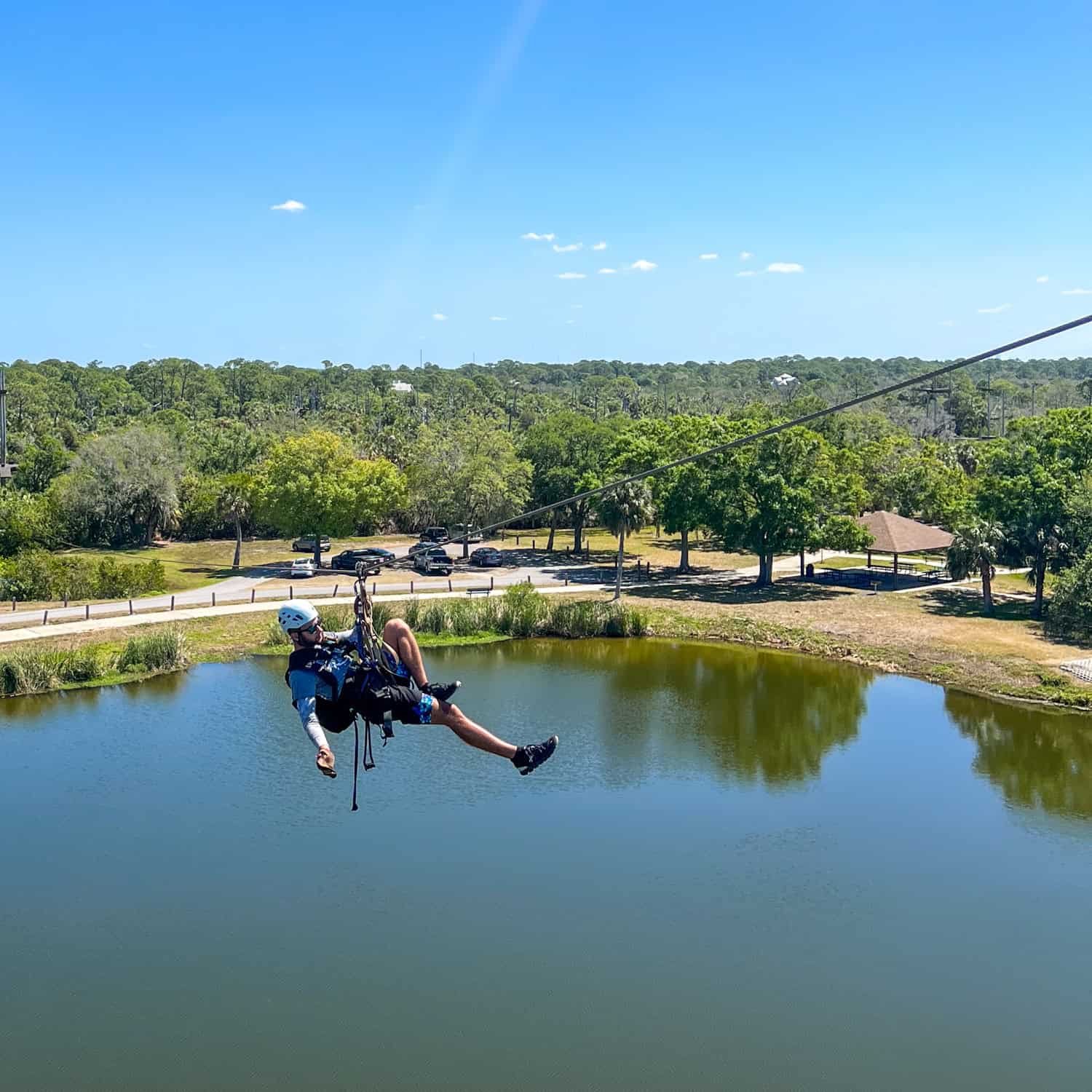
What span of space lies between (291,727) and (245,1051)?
14.9 metres

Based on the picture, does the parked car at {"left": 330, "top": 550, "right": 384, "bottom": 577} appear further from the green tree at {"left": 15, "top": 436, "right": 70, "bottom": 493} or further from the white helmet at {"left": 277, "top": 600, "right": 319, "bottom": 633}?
the white helmet at {"left": 277, "top": 600, "right": 319, "bottom": 633}

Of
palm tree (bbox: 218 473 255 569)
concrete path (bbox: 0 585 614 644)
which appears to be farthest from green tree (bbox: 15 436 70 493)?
concrete path (bbox: 0 585 614 644)

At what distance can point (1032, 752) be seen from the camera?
101ft

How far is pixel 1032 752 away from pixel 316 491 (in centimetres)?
3507

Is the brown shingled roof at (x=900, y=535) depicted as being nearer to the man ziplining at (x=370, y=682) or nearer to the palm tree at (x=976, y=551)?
the palm tree at (x=976, y=551)

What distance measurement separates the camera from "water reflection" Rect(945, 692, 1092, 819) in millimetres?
27672

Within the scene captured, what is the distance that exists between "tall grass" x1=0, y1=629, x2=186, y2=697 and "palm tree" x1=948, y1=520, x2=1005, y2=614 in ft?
99.1

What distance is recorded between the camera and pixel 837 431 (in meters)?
87.1

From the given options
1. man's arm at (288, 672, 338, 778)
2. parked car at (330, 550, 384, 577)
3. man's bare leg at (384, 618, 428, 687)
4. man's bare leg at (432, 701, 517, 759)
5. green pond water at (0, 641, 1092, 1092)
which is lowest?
green pond water at (0, 641, 1092, 1092)

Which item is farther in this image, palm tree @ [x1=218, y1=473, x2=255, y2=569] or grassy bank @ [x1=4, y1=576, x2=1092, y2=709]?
palm tree @ [x1=218, y1=473, x2=255, y2=569]

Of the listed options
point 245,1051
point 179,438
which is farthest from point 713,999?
point 179,438

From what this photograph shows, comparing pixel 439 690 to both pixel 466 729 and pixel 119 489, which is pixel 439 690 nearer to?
pixel 466 729

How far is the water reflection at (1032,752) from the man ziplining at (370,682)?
22.2m

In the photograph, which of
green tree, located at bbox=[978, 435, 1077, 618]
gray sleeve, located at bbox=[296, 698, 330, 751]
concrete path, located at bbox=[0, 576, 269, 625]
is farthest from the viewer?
green tree, located at bbox=[978, 435, 1077, 618]
